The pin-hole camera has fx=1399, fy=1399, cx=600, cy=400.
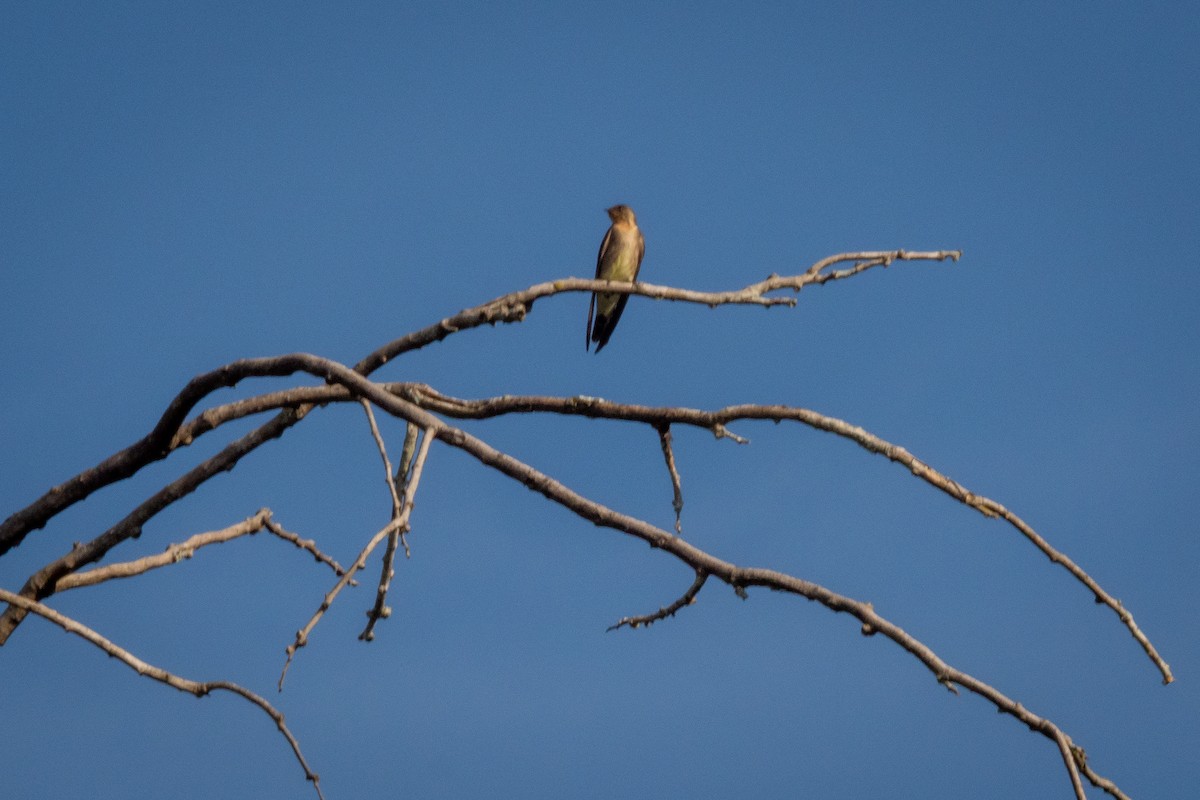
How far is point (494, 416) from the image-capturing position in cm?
406

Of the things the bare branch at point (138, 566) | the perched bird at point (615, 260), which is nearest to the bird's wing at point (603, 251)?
the perched bird at point (615, 260)

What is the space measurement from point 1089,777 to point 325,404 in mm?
2401

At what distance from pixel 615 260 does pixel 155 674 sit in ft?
34.7

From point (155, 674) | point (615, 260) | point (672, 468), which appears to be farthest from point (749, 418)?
point (615, 260)

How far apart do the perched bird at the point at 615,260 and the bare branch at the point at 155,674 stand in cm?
1006

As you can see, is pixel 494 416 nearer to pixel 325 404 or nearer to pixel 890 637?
pixel 325 404

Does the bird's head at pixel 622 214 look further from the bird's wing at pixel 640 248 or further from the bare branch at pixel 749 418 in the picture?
the bare branch at pixel 749 418

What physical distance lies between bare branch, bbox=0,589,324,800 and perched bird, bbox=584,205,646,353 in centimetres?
1006

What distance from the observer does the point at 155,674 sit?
3979 mm

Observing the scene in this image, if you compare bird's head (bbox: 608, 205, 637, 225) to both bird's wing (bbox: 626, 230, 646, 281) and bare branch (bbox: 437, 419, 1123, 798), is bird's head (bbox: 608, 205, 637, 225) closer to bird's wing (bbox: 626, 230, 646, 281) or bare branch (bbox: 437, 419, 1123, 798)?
bird's wing (bbox: 626, 230, 646, 281)

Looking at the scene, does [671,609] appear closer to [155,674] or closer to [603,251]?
[155,674]

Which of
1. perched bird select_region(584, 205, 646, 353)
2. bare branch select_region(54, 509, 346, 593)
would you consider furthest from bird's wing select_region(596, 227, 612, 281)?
bare branch select_region(54, 509, 346, 593)

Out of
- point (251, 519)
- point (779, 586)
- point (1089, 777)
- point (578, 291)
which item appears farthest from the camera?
point (251, 519)

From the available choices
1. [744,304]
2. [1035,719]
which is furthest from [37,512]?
[1035,719]
